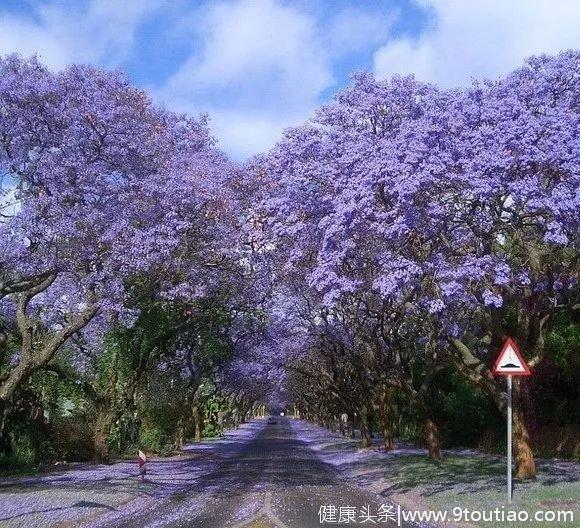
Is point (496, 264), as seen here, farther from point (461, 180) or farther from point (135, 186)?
point (135, 186)

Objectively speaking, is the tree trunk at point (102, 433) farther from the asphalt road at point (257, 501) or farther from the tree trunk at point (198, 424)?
the tree trunk at point (198, 424)

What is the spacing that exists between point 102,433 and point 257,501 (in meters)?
15.4

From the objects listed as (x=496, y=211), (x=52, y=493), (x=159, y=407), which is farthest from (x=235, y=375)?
(x=496, y=211)

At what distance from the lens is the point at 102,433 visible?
101 feet

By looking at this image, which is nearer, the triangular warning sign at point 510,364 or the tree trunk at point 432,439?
the triangular warning sign at point 510,364

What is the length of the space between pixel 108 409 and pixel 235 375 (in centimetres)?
2080

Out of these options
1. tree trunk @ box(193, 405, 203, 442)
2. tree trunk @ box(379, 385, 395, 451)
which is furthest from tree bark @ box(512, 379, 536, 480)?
tree trunk @ box(193, 405, 203, 442)

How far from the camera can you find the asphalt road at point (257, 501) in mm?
13883

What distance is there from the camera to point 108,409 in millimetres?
31234

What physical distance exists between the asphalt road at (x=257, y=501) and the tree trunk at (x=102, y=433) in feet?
18.6

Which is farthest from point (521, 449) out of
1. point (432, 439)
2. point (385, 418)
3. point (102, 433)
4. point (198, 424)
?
point (198, 424)

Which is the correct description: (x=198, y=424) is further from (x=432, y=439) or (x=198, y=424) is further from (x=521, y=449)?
(x=521, y=449)

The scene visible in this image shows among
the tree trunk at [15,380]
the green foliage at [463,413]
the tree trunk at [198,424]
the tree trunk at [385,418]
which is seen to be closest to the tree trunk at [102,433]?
the tree trunk at [15,380]

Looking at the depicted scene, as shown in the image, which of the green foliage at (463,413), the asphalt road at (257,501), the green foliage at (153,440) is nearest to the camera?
the asphalt road at (257,501)
